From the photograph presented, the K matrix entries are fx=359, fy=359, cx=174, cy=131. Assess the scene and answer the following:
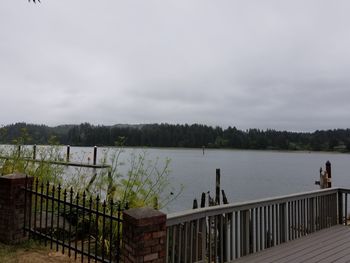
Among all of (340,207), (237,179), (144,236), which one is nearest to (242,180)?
(237,179)

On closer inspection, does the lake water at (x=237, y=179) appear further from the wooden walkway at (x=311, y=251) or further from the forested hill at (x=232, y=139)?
the forested hill at (x=232, y=139)

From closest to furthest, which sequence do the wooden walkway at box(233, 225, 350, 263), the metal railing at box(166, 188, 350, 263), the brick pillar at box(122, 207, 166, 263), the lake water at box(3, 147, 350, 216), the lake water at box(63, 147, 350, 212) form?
the brick pillar at box(122, 207, 166, 263) < the metal railing at box(166, 188, 350, 263) < the wooden walkway at box(233, 225, 350, 263) < the lake water at box(3, 147, 350, 216) < the lake water at box(63, 147, 350, 212)

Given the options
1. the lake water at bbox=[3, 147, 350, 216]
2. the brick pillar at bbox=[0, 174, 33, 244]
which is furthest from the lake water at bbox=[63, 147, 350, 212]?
the brick pillar at bbox=[0, 174, 33, 244]

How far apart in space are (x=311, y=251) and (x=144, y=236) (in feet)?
10.6

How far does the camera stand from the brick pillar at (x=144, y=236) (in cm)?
391

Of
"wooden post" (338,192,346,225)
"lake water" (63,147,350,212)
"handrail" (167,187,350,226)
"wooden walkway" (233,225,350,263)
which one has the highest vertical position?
"handrail" (167,187,350,226)

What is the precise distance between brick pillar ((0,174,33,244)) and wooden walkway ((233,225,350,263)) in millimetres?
3525

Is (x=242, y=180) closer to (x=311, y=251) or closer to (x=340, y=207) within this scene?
(x=340, y=207)

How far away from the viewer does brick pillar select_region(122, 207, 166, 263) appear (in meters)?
3.91

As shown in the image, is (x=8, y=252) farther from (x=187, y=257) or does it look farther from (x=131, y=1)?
(x=131, y=1)

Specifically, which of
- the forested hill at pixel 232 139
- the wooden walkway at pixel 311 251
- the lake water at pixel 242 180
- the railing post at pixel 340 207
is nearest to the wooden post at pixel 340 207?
the railing post at pixel 340 207

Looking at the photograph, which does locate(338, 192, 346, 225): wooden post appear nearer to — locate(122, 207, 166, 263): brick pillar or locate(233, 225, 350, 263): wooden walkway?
locate(233, 225, 350, 263): wooden walkway

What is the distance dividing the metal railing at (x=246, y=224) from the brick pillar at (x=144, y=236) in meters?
0.29

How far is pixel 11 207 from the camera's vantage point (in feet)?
18.8
